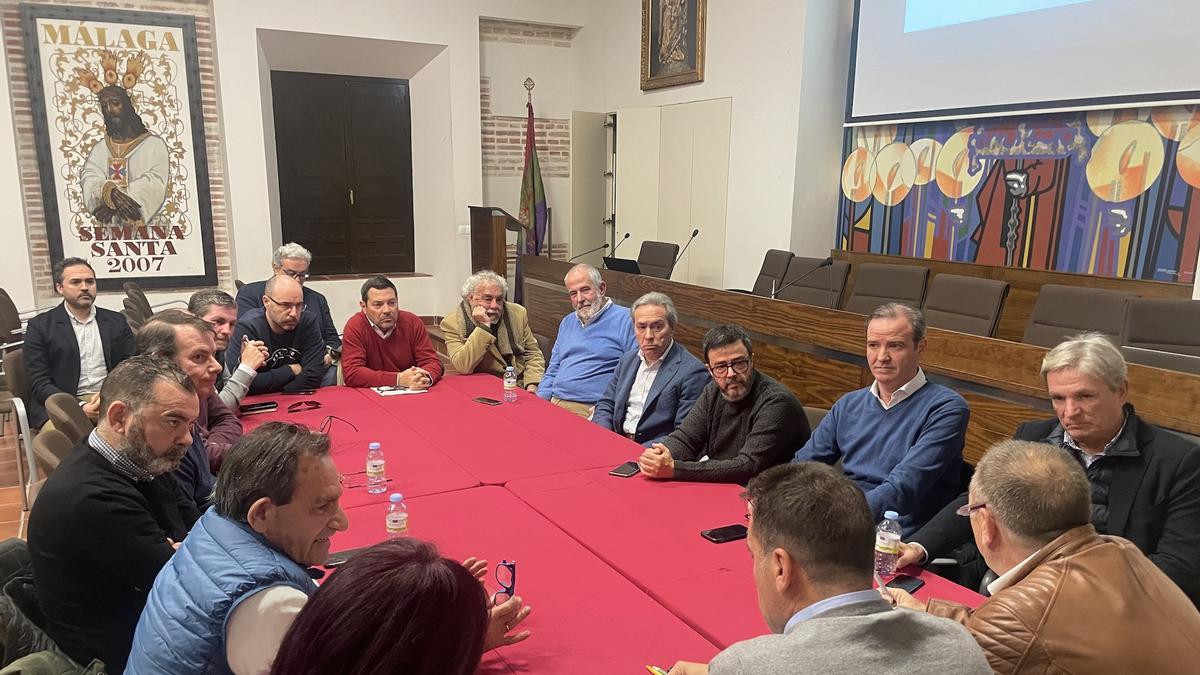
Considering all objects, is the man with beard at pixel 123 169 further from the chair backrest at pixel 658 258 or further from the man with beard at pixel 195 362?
the man with beard at pixel 195 362

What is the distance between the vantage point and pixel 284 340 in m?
4.11

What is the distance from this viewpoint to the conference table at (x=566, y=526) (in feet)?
5.56

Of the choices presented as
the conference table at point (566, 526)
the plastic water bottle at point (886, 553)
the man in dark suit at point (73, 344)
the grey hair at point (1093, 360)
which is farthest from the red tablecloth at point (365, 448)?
the grey hair at point (1093, 360)

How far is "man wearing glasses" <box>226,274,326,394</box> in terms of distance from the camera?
3.96 meters

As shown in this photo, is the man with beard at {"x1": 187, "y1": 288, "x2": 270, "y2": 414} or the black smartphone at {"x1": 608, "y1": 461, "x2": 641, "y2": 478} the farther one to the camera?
the man with beard at {"x1": 187, "y1": 288, "x2": 270, "y2": 414}

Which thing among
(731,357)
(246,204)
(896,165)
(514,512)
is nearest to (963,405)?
(731,357)

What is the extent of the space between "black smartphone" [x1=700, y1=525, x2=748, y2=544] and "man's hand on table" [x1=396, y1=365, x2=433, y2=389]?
7.28 ft

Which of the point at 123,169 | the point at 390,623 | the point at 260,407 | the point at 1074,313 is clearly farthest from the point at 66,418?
the point at 123,169

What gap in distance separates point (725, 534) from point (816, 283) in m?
4.16

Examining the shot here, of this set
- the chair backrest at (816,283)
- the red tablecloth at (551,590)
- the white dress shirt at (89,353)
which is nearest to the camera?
the red tablecloth at (551,590)

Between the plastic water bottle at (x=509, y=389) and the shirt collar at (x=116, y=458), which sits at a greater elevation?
the shirt collar at (x=116, y=458)

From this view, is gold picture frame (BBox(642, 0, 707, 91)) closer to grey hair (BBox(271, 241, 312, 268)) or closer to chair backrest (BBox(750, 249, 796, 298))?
chair backrest (BBox(750, 249, 796, 298))

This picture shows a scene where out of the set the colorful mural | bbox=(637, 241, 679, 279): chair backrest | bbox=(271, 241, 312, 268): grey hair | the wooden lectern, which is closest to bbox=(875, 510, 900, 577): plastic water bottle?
the colorful mural

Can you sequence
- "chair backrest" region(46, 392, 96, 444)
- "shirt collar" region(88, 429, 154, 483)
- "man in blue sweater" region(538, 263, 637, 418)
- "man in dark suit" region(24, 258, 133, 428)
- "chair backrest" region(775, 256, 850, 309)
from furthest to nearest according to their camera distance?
1. "chair backrest" region(775, 256, 850, 309)
2. "man in blue sweater" region(538, 263, 637, 418)
3. "man in dark suit" region(24, 258, 133, 428)
4. "chair backrest" region(46, 392, 96, 444)
5. "shirt collar" region(88, 429, 154, 483)
